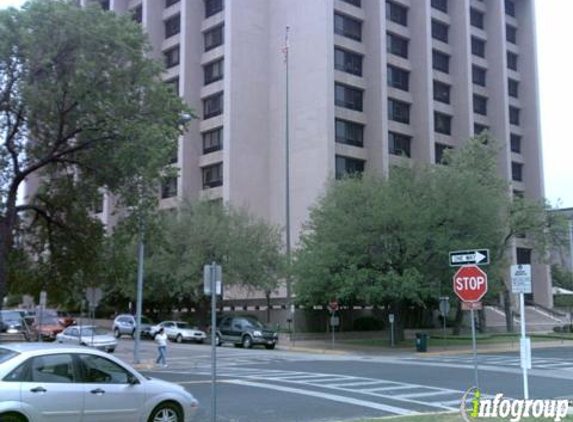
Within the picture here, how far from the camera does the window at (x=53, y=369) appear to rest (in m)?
9.33

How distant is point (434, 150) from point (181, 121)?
41575mm

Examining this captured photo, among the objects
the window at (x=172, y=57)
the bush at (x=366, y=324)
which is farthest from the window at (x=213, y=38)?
the bush at (x=366, y=324)

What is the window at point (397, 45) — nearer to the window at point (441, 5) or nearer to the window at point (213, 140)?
the window at point (441, 5)

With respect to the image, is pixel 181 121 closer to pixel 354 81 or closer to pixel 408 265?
pixel 408 265

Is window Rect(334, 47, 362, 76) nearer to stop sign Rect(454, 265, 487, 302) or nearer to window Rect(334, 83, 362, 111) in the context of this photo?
window Rect(334, 83, 362, 111)

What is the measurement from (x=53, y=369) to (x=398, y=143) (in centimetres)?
5446

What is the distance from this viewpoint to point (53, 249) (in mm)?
25375

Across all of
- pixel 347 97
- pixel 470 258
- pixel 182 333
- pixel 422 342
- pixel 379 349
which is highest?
pixel 347 97

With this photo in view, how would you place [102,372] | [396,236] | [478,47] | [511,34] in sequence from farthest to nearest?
[511,34] → [478,47] → [396,236] → [102,372]

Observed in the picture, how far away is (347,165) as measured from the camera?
2251 inches

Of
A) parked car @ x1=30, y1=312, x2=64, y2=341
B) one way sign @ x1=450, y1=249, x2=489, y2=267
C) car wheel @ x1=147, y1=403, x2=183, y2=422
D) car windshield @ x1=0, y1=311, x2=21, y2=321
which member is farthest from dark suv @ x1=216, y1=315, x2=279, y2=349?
car wheel @ x1=147, y1=403, x2=183, y2=422

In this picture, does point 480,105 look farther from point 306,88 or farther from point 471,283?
point 471,283

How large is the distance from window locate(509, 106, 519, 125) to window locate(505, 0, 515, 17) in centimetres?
1132

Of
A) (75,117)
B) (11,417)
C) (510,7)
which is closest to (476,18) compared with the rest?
(510,7)
